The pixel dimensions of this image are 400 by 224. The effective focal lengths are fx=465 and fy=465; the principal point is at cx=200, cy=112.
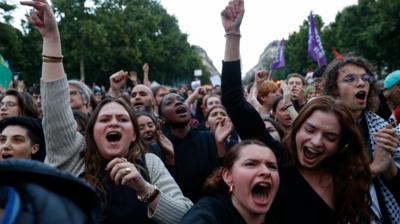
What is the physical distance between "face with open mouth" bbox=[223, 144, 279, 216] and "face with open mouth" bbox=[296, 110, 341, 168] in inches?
13.8

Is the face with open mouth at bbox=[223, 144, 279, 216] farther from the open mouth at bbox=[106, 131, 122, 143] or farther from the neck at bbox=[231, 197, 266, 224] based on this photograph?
the open mouth at bbox=[106, 131, 122, 143]

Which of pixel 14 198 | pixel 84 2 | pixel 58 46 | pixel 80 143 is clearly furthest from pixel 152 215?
pixel 84 2

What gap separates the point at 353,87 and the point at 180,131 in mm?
1709

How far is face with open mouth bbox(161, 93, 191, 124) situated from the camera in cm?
461

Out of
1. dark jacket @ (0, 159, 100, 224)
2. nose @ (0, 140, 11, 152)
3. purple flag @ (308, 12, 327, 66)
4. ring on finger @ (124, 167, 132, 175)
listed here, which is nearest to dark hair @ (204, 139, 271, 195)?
ring on finger @ (124, 167, 132, 175)

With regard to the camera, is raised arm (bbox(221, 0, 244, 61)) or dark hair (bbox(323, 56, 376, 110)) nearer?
raised arm (bbox(221, 0, 244, 61))

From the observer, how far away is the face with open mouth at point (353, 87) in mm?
3520

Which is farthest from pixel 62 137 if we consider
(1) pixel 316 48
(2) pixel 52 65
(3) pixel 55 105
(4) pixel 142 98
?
(1) pixel 316 48

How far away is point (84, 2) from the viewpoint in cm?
3928

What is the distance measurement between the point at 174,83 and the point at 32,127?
62733 millimetres

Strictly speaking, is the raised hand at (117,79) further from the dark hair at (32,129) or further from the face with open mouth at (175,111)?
the dark hair at (32,129)

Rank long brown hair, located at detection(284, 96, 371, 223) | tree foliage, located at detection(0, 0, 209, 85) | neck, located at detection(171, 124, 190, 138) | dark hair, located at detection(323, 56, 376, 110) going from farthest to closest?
tree foliage, located at detection(0, 0, 209, 85) → neck, located at detection(171, 124, 190, 138) → dark hair, located at detection(323, 56, 376, 110) → long brown hair, located at detection(284, 96, 371, 223)

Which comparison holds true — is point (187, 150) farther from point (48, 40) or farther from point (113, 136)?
point (48, 40)

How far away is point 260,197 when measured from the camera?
100 inches
